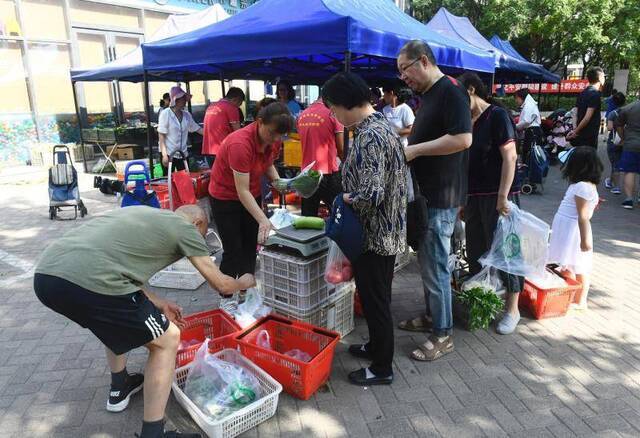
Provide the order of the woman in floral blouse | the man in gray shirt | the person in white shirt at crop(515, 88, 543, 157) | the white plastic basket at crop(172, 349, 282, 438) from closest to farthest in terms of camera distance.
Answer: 1. the white plastic basket at crop(172, 349, 282, 438)
2. the woman in floral blouse
3. the man in gray shirt
4. the person in white shirt at crop(515, 88, 543, 157)

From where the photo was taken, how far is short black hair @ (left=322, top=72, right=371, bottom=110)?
245 cm

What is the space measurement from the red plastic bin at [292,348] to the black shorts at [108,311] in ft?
2.51

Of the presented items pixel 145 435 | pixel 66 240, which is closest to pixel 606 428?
pixel 145 435

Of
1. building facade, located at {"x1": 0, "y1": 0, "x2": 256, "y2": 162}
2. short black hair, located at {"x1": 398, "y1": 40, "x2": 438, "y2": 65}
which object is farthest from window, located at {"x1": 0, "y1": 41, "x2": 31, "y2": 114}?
short black hair, located at {"x1": 398, "y1": 40, "x2": 438, "y2": 65}

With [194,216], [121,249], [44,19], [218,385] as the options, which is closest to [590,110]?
[194,216]

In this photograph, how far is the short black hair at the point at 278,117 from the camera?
310 centimetres

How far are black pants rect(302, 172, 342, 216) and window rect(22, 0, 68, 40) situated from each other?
967cm

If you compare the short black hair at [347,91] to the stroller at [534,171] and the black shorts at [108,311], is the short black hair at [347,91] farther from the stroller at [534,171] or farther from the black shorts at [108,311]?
the stroller at [534,171]

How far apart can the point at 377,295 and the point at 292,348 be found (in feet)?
2.45

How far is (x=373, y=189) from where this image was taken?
2395 millimetres

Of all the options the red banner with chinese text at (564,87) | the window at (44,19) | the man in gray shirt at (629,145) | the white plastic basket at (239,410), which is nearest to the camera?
the white plastic basket at (239,410)

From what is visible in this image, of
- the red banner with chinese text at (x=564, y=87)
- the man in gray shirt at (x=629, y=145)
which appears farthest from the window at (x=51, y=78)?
the red banner with chinese text at (x=564, y=87)

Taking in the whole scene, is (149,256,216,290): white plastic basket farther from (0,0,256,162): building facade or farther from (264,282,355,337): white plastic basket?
(0,0,256,162): building facade

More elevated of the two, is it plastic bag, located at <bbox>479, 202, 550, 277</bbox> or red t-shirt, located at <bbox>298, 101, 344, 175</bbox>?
red t-shirt, located at <bbox>298, 101, 344, 175</bbox>
